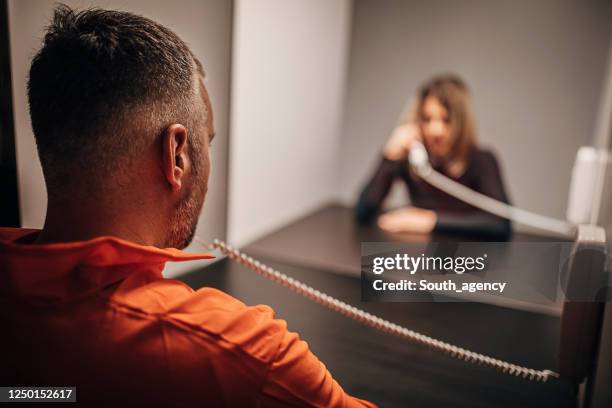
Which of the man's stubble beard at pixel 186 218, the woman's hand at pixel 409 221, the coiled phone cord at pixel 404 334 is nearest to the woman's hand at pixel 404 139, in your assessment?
the woman's hand at pixel 409 221

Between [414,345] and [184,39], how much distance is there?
Result: 1.74 feet

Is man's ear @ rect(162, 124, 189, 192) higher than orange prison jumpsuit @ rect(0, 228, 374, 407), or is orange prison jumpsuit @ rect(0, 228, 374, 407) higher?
man's ear @ rect(162, 124, 189, 192)

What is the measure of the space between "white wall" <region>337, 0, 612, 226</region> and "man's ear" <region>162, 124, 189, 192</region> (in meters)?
1.86

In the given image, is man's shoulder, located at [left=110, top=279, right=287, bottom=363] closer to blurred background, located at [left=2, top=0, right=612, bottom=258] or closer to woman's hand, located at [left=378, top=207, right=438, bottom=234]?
blurred background, located at [left=2, top=0, right=612, bottom=258]

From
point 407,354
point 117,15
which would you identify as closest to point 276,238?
point 407,354

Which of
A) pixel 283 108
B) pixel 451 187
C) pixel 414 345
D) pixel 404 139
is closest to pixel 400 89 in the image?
pixel 404 139

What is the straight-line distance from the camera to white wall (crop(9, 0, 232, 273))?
0.55m

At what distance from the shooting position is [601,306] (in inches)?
26.5

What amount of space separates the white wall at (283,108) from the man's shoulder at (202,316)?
59 cm

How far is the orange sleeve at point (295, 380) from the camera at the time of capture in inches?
18.3

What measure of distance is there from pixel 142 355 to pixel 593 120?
214 cm

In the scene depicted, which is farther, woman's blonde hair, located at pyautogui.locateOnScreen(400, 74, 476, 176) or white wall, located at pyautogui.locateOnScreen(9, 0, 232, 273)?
woman's blonde hair, located at pyautogui.locateOnScreen(400, 74, 476, 176)

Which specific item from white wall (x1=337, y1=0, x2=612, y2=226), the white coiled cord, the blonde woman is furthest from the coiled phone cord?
white wall (x1=337, y1=0, x2=612, y2=226)

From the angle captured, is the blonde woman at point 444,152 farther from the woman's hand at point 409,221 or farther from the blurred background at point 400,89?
the blurred background at point 400,89
